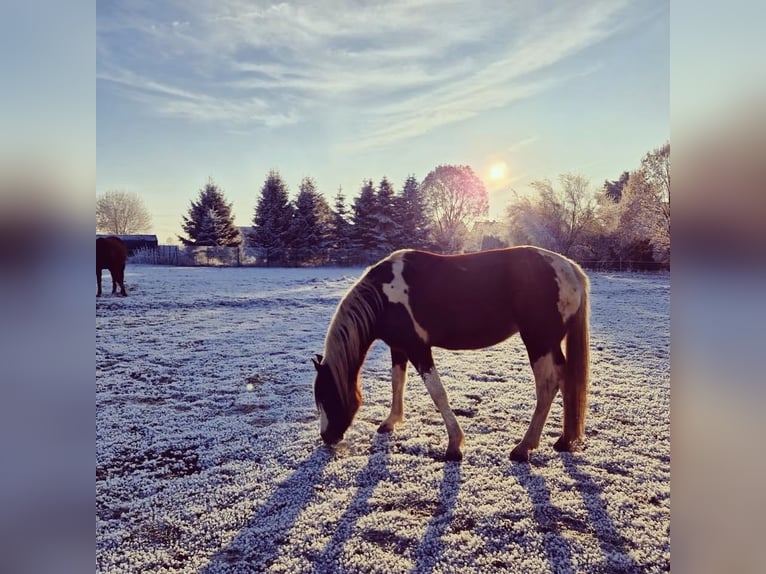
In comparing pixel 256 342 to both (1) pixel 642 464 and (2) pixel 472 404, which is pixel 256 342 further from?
(1) pixel 642 464

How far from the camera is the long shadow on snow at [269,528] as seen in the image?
1.86 metres

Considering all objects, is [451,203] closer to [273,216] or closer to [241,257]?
[273,216]

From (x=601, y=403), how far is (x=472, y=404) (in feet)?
4.37

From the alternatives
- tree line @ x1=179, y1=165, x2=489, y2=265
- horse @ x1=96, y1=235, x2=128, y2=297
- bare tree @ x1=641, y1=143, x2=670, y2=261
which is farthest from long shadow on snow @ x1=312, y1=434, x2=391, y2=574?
tree line @ x1=179, y1=165, x2=489, y2=265

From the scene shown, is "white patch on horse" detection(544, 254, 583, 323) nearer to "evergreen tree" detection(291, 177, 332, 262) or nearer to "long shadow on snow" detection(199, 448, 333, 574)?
"long shadow on snow" detection(199, 448, 333, 574)

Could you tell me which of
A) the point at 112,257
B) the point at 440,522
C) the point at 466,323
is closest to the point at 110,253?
the point at 112,257

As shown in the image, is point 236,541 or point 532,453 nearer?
point 236,541

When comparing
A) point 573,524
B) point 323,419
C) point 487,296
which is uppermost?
point 487,296

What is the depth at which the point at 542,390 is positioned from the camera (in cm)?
289

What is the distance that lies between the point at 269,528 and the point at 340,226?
24580mm
